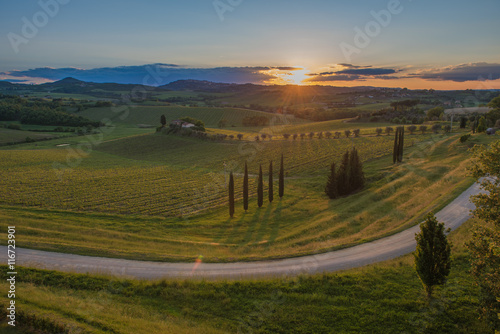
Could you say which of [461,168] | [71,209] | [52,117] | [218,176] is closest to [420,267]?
[461,168]

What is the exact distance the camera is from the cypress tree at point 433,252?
13.1 metres

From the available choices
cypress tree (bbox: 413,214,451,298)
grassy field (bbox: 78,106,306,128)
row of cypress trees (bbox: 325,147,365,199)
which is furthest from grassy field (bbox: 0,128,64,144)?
cypress tree (bbox: 413,214,451,298)

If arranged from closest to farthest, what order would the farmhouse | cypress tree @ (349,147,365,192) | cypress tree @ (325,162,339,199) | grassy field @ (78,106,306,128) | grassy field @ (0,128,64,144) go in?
cypress tree @ (325,162,339,199)
cypress tree @ (349,147,365,192)
grassy field @ (0,128,64,144)
the farmhouse
grassy field @ (78,106,306,128)

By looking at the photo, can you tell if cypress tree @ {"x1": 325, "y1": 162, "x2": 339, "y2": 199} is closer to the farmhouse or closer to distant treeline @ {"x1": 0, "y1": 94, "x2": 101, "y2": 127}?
the farmhouse

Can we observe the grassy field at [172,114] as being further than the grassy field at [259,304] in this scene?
Yes

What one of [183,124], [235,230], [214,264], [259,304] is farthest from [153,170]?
[259,304]

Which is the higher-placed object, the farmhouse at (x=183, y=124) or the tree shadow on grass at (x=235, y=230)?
the farmhouse at (x=183, y=124)

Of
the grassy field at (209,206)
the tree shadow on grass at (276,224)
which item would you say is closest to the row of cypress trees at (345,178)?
the grassy field at (209,206)

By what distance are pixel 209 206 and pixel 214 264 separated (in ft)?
58.1

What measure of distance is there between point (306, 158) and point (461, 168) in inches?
1123

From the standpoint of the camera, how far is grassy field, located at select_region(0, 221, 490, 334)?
12320 millimetres

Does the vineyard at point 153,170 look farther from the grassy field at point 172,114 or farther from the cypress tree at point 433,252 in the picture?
the grassy field at point 172,114

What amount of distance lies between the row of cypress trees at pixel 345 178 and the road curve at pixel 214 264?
1765 centimetres

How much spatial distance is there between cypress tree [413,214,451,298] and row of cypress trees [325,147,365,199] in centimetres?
2558
